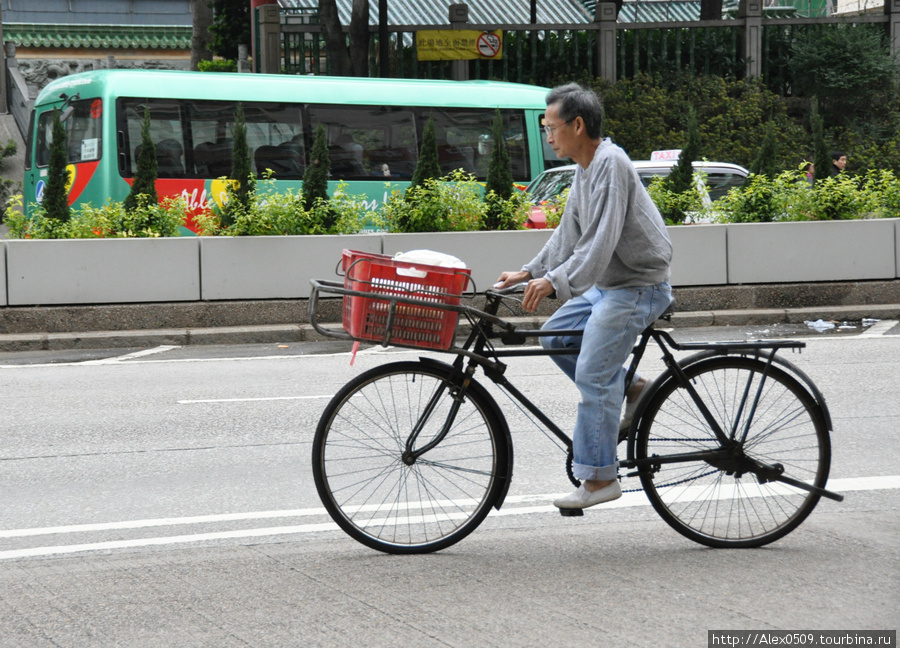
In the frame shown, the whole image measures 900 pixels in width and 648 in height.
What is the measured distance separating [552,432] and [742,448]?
0.75m

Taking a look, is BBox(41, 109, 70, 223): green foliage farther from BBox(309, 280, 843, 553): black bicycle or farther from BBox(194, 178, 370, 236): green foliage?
BBox(309, 280, 843, 553): black bicycle

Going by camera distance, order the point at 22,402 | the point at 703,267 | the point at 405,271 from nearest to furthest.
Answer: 1. the point at 405,271
2. the point at 22,402
3. the point at 703,267

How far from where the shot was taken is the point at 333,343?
1133cm

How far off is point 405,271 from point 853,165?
2305 centimetres

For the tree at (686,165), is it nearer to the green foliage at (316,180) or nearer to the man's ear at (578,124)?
the green foliage at (316,180)

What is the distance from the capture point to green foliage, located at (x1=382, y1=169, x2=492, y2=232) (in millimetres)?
12539

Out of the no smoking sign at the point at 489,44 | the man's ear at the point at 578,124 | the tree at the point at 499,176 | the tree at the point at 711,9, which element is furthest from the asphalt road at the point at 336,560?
the tree at the point at 711,9

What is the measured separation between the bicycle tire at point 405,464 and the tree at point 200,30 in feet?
87.8

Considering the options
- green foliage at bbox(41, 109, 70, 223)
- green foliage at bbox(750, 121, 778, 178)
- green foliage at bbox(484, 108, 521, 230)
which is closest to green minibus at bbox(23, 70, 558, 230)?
green foliage at bbox(41, 109, 70, 223)

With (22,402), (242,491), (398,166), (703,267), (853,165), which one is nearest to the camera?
(242,491)

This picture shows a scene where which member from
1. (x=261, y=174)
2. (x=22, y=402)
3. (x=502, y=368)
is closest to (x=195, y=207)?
(x=261, y=174)

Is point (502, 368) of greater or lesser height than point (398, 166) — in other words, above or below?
below

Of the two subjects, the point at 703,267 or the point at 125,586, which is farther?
the point at 703,267

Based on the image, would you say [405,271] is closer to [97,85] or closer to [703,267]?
[703,267]
